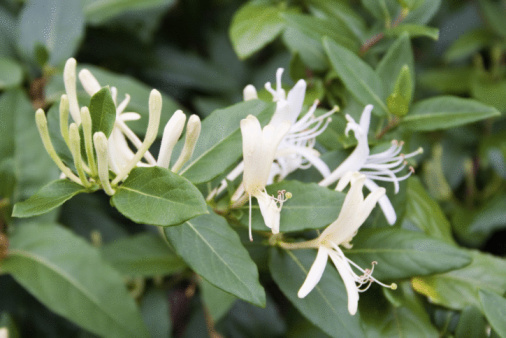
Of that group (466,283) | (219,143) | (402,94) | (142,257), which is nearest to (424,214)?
(466,283)

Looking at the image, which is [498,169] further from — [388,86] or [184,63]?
[184,63]

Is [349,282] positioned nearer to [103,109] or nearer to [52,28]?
[103,109]

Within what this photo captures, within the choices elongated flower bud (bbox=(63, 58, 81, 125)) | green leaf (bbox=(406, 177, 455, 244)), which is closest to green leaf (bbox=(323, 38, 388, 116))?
green leaf (bbox=(406, 177, 455, 244))

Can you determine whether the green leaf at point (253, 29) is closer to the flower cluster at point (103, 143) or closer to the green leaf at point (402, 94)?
the green leaf at point (402, 94)

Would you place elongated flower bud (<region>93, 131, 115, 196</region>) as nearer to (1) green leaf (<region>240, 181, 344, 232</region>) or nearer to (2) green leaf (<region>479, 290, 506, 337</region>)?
(1) green leaf (<region>240, 181, 344, 232</region>)

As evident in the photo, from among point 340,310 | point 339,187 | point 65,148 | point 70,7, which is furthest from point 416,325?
point 70,7

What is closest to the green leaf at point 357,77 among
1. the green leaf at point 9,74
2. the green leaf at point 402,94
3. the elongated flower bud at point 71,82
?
the green leaf at point 402,94
